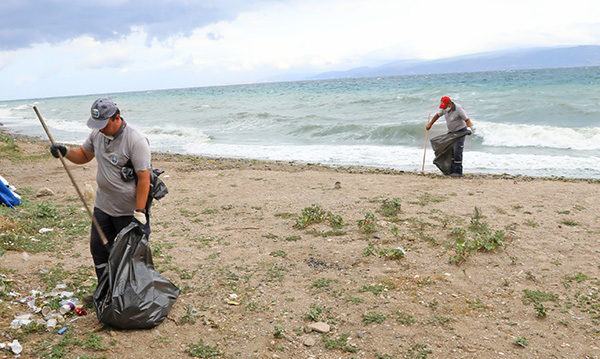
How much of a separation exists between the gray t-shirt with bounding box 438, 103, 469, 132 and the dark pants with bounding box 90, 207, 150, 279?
694cm

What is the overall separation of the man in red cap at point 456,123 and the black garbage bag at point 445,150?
70mm

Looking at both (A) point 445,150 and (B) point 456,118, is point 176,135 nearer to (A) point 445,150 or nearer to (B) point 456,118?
(A) point 445,150

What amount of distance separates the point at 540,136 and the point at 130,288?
14605 millimetres

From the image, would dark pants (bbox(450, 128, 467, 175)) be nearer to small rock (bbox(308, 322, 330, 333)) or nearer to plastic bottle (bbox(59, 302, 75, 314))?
small rock (bbox(308, 322, 330, 333))

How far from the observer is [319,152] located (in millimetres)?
14219

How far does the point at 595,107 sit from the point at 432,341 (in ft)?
66.5

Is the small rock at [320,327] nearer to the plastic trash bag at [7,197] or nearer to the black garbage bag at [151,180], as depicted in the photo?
the black garbage bag at [151,180]

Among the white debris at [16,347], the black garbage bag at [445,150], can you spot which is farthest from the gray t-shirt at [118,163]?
A: the black garbage bag at [445,150]

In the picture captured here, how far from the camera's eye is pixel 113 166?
127 inches

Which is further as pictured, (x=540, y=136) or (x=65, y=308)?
(x=540, y=136)

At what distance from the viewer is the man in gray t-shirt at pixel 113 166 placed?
10.2 feet

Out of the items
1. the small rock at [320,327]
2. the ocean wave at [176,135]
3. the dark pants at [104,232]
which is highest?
the dark pants at [104,232]

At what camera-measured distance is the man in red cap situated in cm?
867

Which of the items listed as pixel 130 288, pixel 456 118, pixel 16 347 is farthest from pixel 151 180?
pixel 456 118
